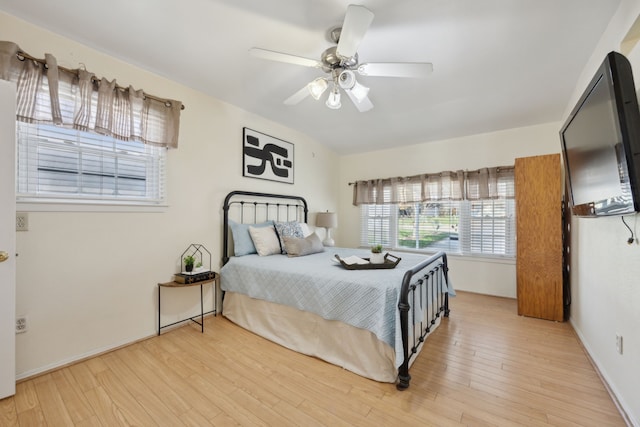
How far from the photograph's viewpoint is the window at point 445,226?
3824 mm

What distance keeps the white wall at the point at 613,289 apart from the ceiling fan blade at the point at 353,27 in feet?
4.83

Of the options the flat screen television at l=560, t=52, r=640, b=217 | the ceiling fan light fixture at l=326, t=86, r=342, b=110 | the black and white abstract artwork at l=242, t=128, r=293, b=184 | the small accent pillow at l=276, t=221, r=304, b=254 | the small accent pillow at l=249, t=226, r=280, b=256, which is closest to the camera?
the flat screen television at l=560, t=52, r=640, b=217

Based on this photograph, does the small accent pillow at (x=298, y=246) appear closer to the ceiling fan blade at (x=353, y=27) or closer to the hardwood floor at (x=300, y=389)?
the hardwood floor at (x=300, y=389)

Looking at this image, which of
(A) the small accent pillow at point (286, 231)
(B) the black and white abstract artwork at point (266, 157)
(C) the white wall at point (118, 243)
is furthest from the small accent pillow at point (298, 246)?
(B) the black and white abstract artwork at point (266, 157)

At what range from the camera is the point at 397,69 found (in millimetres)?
1902

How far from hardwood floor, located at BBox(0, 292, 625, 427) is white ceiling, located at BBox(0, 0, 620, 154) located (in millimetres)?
2412

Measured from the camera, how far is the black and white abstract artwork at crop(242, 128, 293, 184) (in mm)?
3418

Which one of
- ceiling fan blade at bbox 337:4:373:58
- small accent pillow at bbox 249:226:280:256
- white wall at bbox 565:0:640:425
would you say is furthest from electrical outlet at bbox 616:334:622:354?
small accent pillow at bbox 249:226:280:256

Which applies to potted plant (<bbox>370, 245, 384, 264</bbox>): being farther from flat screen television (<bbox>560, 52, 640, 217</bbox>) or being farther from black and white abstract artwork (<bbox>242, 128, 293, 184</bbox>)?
black and white abstract artwork (<bbox>242, 128, 293, 184</bbox>)

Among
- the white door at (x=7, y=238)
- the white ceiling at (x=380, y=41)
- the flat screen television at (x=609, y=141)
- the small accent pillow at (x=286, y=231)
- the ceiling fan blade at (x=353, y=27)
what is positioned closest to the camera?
the flat screen television at (x=609, y=141)

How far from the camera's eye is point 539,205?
9.95ft

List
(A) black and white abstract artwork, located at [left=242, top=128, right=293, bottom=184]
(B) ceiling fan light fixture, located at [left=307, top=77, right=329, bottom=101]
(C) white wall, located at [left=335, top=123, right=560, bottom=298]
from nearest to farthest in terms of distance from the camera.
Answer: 1. (B) ceiling fan light fixture, located at [left=307, top=77, right=329, bottom=101]
2. (A) black and white abstract artwork, located at [left=242, top=128, right=293, bottom=184]
3. (C) white wall, located at [left=335, top=123, right=560, bottom=298]

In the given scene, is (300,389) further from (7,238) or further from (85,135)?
(85,135)

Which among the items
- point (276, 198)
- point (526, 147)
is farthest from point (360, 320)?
point (526, 147)
